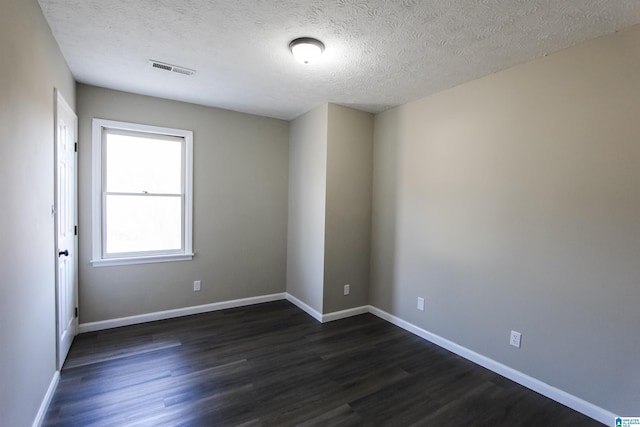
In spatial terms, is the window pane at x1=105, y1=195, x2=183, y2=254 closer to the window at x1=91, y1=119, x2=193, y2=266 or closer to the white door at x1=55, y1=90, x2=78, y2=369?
the window at x1=91, y1=119, x2=193, y2=266

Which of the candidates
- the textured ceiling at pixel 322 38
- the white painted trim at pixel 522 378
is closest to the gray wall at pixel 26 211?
the textured ceiling at pixel 322 38

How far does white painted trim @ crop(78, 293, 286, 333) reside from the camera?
317cm

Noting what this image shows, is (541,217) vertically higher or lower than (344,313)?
higher

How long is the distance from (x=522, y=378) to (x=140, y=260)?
12.7 ft

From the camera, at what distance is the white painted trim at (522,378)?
79.4 inches

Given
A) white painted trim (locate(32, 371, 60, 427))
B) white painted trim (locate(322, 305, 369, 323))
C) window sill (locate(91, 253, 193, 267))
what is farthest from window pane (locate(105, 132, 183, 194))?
white painted trim (locate(322, 305, 369, 323))

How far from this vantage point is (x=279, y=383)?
2350mm

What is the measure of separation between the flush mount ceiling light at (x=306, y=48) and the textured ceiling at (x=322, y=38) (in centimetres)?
6

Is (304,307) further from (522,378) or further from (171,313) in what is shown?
(522,378)

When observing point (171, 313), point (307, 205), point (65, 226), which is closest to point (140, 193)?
point (65, 226)

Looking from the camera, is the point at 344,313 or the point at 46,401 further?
the point at 344,313

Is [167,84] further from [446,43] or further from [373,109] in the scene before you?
[446,43]

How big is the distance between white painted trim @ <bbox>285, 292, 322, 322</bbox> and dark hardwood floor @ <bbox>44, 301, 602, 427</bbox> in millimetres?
349

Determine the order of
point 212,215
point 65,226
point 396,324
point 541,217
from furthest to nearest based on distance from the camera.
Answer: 1. point 212,215
2. point 396,324
3. point 65,226
4. point 541,217
